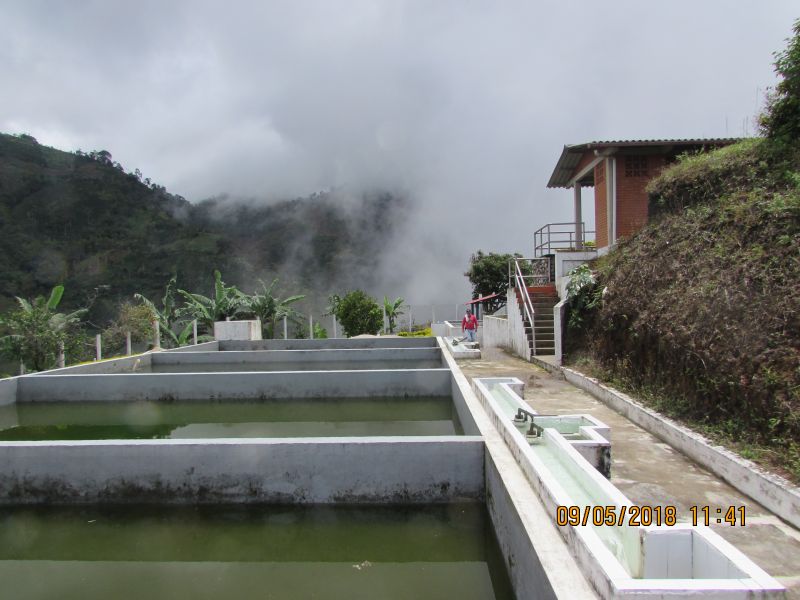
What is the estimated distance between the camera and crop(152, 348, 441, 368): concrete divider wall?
503 inches

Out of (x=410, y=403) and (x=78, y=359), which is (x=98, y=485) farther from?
(x=78, y=359)

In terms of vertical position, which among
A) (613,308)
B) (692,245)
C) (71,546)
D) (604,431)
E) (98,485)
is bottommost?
(71,546)

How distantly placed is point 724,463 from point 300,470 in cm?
345

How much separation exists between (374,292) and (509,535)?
34447 millimetres

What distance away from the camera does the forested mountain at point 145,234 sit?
3192cm

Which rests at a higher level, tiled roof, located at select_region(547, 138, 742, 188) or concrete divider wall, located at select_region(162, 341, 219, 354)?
tiled roof, located at select_region(547, 138, 742, 188)

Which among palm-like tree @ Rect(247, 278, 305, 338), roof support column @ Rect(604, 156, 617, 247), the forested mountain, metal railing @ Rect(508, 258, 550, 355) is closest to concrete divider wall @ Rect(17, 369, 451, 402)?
metal railing @ Rect(508, 258, 550, 355)

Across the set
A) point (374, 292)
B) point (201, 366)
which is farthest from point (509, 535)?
point (374, 292)

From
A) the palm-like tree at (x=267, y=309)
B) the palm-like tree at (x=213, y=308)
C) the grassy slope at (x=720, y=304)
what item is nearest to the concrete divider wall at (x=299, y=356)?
the palm-like tree at (x=213, y=308)

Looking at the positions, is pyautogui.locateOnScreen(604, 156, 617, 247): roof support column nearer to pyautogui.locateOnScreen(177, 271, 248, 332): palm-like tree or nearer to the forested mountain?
pyautogui.locateOnScreen(177, 271, 248, 332): palm-like tree

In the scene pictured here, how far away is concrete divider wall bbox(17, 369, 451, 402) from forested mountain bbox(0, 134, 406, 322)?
22.0 meters

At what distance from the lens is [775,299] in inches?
187

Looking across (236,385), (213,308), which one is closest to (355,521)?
(236,385)

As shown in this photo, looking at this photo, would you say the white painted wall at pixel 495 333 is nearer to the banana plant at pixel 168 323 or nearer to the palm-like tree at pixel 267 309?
the palm-like tree at pixel 267 309
